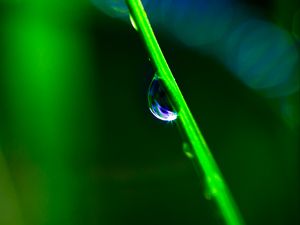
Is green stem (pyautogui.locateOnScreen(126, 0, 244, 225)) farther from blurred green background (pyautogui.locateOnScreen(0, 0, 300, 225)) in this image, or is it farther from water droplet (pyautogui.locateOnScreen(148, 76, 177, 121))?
blurred green background (pyautogui.locateOnScreen(0, 0, 300, 225))

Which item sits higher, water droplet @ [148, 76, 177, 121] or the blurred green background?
water droplet @ [148, 76, 177, 121]

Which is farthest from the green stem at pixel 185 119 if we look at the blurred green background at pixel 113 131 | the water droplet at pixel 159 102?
the blurred green background at pixel 113 131

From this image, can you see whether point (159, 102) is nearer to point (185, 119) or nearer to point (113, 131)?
point (185, 119)

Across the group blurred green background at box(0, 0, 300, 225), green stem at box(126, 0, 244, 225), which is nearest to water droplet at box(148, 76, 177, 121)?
green stem at box(126, 0, 244, 225)

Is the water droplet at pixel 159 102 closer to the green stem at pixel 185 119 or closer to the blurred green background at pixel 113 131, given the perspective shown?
the green stem at pixel 185 119

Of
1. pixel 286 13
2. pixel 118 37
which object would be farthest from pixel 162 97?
pixel 118 37

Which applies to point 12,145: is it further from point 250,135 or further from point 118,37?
point 250,135
